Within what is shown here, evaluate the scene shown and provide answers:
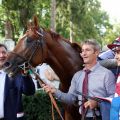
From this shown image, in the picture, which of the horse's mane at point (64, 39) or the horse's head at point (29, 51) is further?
the horse's mane at point (64, 39)

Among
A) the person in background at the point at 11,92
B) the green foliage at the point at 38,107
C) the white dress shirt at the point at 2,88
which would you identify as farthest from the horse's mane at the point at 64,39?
the green foliage at the point at 38,107

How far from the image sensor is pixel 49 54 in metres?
4.72

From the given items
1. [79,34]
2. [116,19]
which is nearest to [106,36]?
[116,19]

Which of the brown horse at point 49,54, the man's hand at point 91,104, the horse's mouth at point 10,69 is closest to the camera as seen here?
the man's hand at point 91,104

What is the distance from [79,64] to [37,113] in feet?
9.29

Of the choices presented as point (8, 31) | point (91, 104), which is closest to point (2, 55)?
point (91, 104)

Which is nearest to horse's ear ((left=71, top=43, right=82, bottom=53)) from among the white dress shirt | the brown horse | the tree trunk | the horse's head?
the brown horse

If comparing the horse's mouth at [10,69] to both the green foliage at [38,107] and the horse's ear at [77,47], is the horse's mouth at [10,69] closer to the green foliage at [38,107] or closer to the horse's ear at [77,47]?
the horse's ear at [77,47]

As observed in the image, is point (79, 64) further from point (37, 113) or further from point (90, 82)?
point (37, 113)

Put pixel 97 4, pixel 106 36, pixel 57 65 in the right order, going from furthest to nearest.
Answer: pixel 106 36
pixel 97 4
pixel 57 65

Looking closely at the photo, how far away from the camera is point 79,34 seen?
3662 centimetres

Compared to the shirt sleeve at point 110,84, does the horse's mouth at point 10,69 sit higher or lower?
higher

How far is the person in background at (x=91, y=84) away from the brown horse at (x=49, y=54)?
19.5 inches

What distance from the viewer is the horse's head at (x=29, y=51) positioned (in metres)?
4.39
